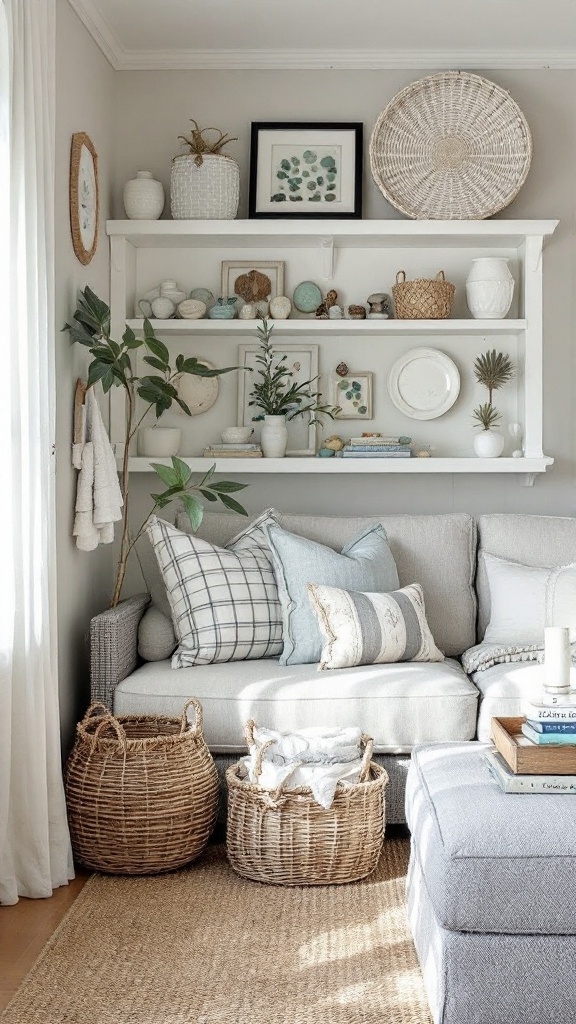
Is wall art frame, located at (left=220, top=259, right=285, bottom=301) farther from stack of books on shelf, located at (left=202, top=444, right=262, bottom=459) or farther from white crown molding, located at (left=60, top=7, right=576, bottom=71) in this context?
white crown molding, located at (left=60, top=7, right=576, bottom=71)

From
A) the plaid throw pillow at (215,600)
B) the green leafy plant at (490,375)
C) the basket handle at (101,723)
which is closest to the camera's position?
the basket handle at (101,723)

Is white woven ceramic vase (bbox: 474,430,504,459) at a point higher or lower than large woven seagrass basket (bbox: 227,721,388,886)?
higher

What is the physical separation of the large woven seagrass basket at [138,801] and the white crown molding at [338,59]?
2.55 meters

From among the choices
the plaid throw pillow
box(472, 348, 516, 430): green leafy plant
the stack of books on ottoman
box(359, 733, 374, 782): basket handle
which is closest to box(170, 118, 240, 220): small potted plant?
box(472, 348, 516, 430): green leafy plant

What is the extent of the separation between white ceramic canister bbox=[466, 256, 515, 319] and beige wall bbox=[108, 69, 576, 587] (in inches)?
9.4

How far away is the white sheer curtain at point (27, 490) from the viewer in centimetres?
266

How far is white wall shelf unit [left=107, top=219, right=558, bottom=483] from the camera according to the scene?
12.8 feet

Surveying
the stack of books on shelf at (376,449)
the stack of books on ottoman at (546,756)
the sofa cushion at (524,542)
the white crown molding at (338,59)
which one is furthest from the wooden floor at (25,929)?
the white crown molding at (338,59)

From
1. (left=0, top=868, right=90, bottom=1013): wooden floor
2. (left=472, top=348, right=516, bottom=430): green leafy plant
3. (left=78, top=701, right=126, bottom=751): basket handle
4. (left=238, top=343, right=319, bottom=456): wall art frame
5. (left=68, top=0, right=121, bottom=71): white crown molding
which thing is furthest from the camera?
(left=238, top=343, right=319, bottom=456): wall art frame

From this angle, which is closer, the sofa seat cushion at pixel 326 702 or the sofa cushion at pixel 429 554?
the sofa seat cushion at pixel 326 702

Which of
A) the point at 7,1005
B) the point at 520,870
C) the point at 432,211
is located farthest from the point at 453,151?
the point at 7,1005

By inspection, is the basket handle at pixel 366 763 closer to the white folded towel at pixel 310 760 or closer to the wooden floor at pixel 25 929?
the white folded towel at pixel 310 760

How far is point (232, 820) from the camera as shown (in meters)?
2.92

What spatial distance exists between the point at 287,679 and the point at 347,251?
5.89ft
